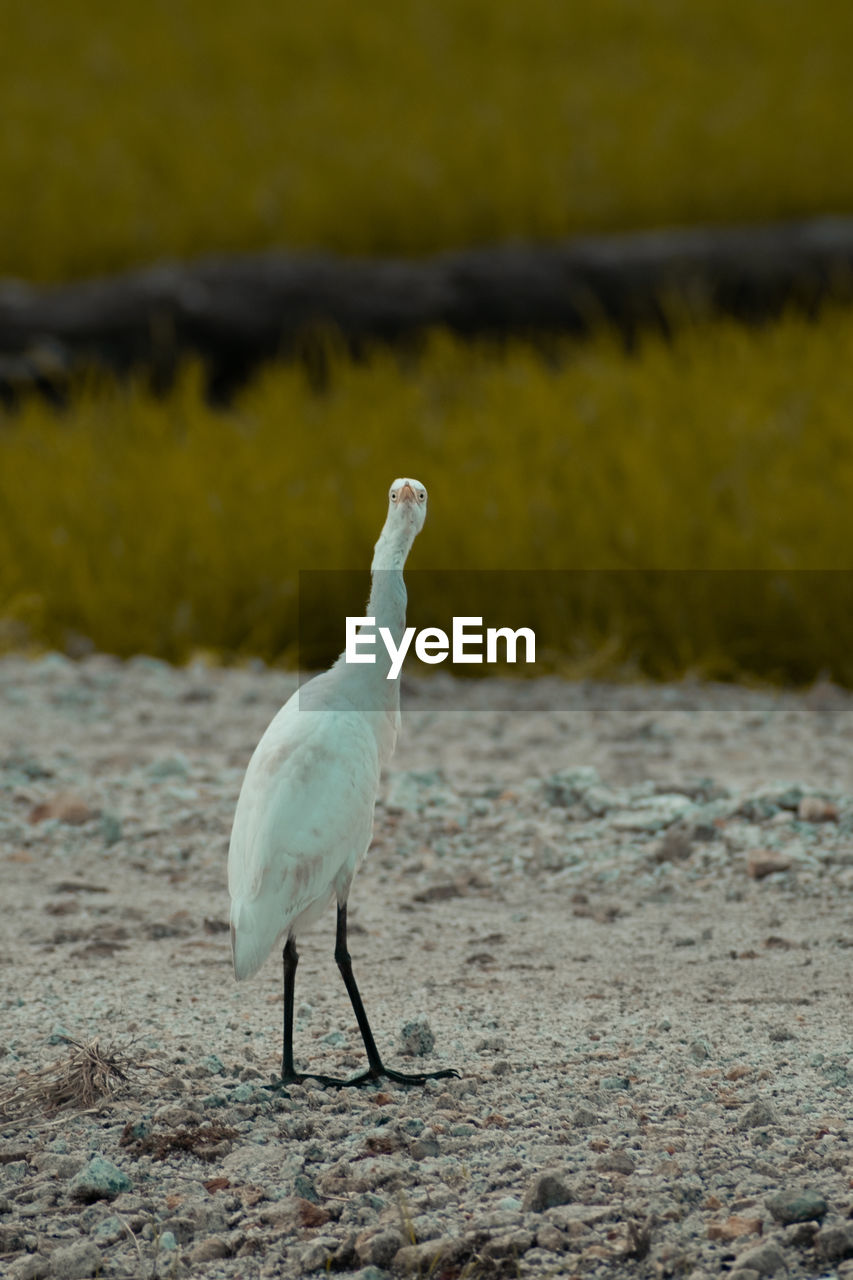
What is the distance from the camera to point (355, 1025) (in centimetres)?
235

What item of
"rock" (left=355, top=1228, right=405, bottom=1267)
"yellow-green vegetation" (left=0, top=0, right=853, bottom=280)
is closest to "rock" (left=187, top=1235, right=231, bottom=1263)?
"rock" (left=355, top=1228, right=405, bottom=1267)

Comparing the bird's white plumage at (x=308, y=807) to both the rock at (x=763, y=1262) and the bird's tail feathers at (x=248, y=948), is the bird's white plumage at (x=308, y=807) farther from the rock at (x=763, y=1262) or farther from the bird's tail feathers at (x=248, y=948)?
the rock at (x=763, y=1262)

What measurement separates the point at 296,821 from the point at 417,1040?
482mm

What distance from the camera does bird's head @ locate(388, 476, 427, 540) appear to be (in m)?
1.86

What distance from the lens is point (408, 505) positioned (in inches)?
73.2

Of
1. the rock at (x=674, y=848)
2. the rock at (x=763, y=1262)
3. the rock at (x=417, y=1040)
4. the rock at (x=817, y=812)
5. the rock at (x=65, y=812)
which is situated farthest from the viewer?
the rock at (x=65, y=812)

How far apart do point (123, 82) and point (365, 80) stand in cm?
159

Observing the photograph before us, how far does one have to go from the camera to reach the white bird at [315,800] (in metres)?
1.94

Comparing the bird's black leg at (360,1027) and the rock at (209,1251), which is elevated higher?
the bird's black leg at (360,1027)

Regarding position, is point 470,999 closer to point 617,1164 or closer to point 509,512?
point 617,1164

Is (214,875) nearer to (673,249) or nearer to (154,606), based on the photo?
(154,606)

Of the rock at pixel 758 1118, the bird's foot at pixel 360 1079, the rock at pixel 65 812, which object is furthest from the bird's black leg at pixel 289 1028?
the rock at pixel 65 812

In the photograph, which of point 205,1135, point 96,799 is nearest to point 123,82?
point 96,799

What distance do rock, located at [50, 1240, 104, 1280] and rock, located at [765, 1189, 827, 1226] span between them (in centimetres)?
77
